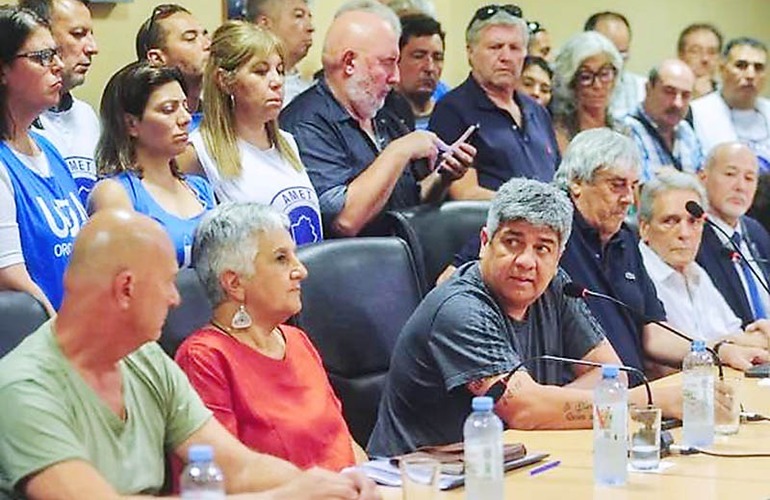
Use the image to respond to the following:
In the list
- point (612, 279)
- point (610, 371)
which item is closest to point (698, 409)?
point (610, 371)

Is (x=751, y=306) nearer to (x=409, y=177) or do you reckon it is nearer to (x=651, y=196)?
(x=651, y=196)

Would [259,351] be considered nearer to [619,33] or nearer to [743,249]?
[743,249]

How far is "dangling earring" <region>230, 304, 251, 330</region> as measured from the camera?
9.47 feet

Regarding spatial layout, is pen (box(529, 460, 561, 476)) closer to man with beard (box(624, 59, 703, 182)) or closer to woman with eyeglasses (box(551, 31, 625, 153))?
woman with eyeglasses (box(551, 31, 625, 153))

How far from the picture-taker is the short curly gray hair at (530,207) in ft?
10.3

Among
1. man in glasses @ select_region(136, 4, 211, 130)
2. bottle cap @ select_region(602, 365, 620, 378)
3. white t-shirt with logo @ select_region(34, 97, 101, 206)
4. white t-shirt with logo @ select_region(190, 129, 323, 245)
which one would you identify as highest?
man in glasses @ select_region(136, 4, 211, 130)

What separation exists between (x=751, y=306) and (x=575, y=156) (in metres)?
1.06

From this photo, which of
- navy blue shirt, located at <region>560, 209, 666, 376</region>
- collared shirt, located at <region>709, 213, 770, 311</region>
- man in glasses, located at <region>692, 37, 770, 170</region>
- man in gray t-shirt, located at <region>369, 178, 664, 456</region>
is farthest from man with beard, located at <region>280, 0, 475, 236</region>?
man in glasses, located at <region>692, 37, 770, 170</region>

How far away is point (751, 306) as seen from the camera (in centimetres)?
471

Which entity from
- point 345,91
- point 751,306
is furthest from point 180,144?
point 751,306

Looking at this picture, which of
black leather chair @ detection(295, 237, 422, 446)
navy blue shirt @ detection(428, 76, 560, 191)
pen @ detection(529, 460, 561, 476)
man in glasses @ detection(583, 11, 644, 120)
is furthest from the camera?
man in glasses @ detection(583, 11, 644, 120)

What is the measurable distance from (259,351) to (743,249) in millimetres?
2561

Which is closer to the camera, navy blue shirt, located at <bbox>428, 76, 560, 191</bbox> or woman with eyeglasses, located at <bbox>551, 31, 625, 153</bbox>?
navy blue shirt, located at <bbox>428, 76, 560, 191</bbox>

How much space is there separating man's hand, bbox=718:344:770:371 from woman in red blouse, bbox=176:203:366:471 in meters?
1.33
